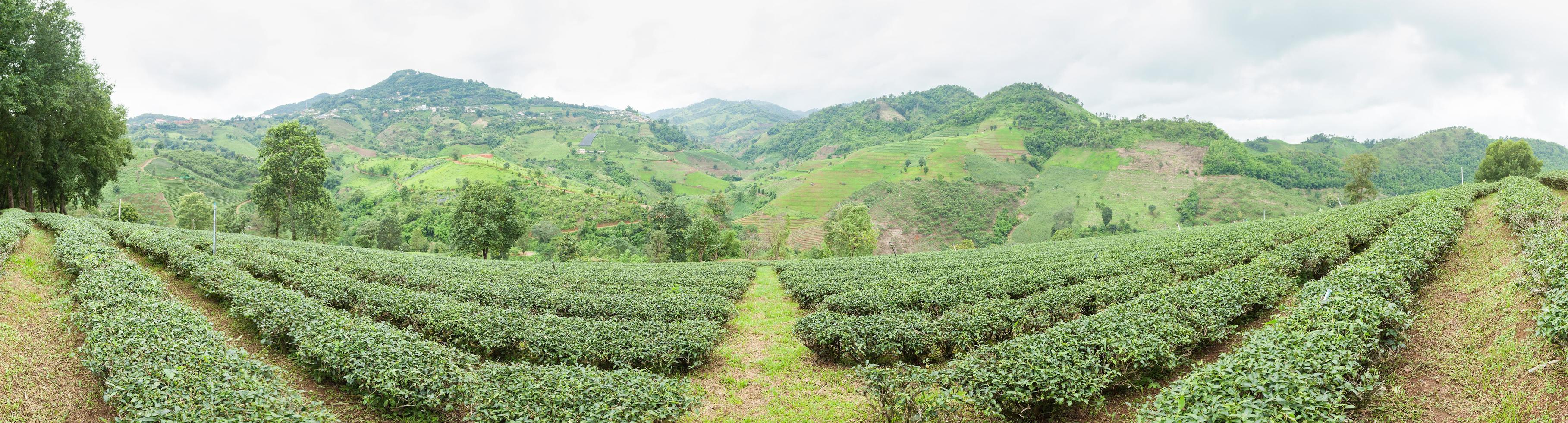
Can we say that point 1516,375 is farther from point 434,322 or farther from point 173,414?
point 434,322

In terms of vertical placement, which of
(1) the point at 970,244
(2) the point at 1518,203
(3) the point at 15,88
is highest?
(3) the point at 15,88

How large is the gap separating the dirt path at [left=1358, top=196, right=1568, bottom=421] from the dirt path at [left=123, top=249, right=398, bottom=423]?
14.1 m

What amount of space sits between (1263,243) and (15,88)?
160ft

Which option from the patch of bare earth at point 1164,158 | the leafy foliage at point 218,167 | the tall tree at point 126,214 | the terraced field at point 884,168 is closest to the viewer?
the tall tree at point 126,214

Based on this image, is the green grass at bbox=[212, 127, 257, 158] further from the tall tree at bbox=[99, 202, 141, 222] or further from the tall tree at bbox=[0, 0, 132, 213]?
the tall tree at bbox=[0, 0, 132, 213]

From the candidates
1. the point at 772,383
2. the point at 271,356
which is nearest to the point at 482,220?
the point at 271,356

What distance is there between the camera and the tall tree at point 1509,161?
3859cm

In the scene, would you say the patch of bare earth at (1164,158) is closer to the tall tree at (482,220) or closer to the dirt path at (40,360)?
the tall tree at (482,220)

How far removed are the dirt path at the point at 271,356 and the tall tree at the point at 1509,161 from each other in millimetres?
65449

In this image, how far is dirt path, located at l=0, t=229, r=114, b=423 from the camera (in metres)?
7.31

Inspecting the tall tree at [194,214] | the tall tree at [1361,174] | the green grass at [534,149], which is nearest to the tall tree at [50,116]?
the tall tree at [194,214]

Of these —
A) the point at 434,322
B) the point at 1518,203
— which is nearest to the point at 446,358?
the point at 434,322

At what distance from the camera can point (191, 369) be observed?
7.05 metres

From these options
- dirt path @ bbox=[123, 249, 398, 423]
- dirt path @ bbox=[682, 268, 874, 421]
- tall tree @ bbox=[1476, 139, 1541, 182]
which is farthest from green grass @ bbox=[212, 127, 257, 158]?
tall tree @ bbox=[1476, 139, 1541, 182]
